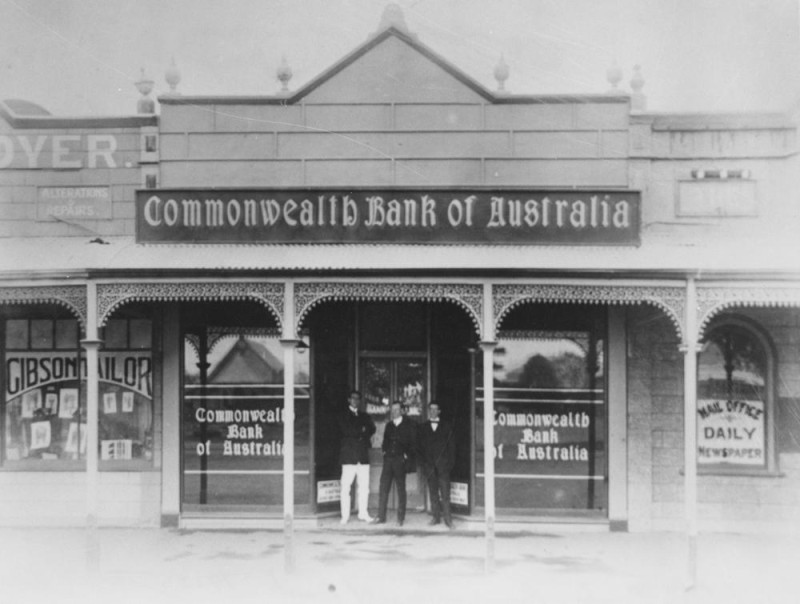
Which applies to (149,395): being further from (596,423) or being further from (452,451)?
(596,423)

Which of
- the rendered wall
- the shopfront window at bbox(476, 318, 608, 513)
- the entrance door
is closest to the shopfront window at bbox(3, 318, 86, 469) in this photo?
the entrance door

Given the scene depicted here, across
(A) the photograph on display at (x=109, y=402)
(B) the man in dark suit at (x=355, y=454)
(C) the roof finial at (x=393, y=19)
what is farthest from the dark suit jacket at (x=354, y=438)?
(C) the roof finial at (x=393, y=19)

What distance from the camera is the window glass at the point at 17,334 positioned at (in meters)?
14.7

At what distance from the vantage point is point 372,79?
569 inches

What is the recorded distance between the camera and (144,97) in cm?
1500

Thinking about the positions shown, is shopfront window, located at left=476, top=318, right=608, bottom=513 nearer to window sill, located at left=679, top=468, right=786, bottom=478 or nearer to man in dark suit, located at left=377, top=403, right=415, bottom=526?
man in dark suit, located at left=377, top=403, right=415, bottom=526

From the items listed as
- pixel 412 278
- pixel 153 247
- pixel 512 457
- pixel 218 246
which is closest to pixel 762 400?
pixel 512 457

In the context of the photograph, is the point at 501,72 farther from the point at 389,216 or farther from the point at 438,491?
the point at 438,491

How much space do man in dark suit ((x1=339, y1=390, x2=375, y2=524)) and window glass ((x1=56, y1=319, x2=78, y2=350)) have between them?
13.6 ft

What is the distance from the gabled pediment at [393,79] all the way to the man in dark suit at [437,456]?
4.54 metres

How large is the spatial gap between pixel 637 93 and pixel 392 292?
213 inches

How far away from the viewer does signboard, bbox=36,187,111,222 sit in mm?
14688

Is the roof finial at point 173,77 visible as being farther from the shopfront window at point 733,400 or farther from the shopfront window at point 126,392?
the shopfront window at point 733,400

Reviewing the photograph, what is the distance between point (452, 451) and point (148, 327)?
4832 millimetres
